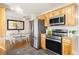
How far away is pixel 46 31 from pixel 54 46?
26 cm

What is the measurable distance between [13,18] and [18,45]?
16.3 inches

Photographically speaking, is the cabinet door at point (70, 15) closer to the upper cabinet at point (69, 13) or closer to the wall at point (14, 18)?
the upper cabinet at point (69, 13)

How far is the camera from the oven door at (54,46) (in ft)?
5.87

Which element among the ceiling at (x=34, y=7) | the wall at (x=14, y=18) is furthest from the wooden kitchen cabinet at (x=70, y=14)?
the wall at (x=14, y=18)

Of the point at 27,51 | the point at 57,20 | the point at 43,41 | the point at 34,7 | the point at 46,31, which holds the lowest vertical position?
the point at 27,51

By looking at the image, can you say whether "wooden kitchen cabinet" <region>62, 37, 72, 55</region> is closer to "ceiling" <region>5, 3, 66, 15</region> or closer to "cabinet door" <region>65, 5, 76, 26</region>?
"cabinet door" <region>65, 5, 76, 26</region>

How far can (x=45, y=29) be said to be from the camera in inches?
72.8

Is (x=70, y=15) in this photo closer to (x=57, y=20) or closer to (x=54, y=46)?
(x=57, y=20)

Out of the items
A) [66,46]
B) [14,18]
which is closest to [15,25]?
[14,18]

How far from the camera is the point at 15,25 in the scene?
182 cm

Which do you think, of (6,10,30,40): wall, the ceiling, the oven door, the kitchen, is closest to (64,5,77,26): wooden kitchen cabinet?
the kitchen

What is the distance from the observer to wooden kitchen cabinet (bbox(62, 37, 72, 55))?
169cm
